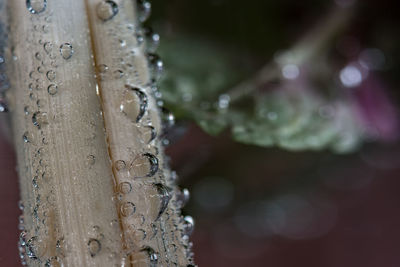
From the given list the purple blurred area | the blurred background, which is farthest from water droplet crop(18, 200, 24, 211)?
the purple blurred area

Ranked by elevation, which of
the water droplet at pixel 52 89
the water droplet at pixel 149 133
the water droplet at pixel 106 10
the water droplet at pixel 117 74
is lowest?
the water droplet at pixel 149 133

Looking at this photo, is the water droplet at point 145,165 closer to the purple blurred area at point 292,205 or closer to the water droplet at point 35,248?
the water droplet at point 35,248

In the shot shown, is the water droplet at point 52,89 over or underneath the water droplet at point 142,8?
underneath

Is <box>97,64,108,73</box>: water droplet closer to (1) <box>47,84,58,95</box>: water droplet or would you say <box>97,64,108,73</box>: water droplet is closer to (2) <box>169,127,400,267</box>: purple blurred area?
(1) <box>47,84,58,95</box>: water droplet

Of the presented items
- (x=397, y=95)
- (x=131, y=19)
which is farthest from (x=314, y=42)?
(x=131, y=19)

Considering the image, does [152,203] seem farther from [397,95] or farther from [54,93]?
[397,95]

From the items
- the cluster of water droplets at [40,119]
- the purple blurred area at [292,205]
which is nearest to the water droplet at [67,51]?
the cluster of water droplets at [40,119]
